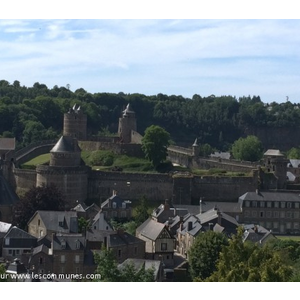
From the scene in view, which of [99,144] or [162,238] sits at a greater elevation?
[99,144]

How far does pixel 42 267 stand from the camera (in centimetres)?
4575

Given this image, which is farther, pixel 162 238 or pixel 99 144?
pixel 99 144

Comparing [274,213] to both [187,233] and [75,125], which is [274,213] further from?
[75,125]

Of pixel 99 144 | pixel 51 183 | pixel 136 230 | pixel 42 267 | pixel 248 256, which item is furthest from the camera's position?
pixel 99 144

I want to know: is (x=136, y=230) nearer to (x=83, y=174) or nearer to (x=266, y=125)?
(x=83, y=174)

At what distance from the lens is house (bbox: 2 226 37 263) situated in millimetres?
49281

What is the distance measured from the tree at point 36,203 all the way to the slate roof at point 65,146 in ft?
16.8

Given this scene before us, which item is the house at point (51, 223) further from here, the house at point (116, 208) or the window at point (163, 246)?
the house at point (116, 208)

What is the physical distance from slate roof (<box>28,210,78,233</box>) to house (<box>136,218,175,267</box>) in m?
4.37

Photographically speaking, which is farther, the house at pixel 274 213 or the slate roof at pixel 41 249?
the house at pixel 274 213

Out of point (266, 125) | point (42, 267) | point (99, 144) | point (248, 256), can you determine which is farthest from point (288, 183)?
point (266, 125)

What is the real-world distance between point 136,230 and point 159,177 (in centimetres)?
1115

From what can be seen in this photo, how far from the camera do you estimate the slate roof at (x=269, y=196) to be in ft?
213

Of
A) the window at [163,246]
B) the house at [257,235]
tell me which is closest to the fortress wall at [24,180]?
the window at [163,246]
